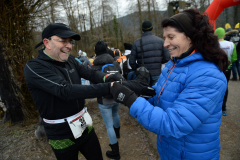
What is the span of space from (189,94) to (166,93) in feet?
0.91

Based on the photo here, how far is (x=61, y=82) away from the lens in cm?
141

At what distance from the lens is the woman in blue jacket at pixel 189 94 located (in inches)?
39.3

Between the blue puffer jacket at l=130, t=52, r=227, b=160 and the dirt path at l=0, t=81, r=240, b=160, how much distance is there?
170 cm

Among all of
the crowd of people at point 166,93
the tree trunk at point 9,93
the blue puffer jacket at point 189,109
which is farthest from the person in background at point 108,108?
the tree trunk at point 9,93

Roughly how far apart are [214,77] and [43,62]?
1553 mm

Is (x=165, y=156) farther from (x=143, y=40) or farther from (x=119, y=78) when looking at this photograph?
(x=143, y=40)

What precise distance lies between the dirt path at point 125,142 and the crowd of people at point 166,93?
4.11 ft

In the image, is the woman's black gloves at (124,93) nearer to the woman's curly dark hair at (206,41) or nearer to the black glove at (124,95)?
the black glove at (124,95)

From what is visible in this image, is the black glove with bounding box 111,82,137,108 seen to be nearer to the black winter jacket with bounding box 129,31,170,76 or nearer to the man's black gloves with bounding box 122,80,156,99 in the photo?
the man's black gloves with bounding box 122,80,156,99

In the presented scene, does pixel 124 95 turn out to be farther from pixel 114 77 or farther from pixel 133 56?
pixel 133 56

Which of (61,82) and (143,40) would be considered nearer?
(61,82)

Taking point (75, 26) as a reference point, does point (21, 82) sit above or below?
below

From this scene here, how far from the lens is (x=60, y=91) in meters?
1.36

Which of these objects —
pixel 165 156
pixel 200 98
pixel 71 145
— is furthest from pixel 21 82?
pixel 200 98
